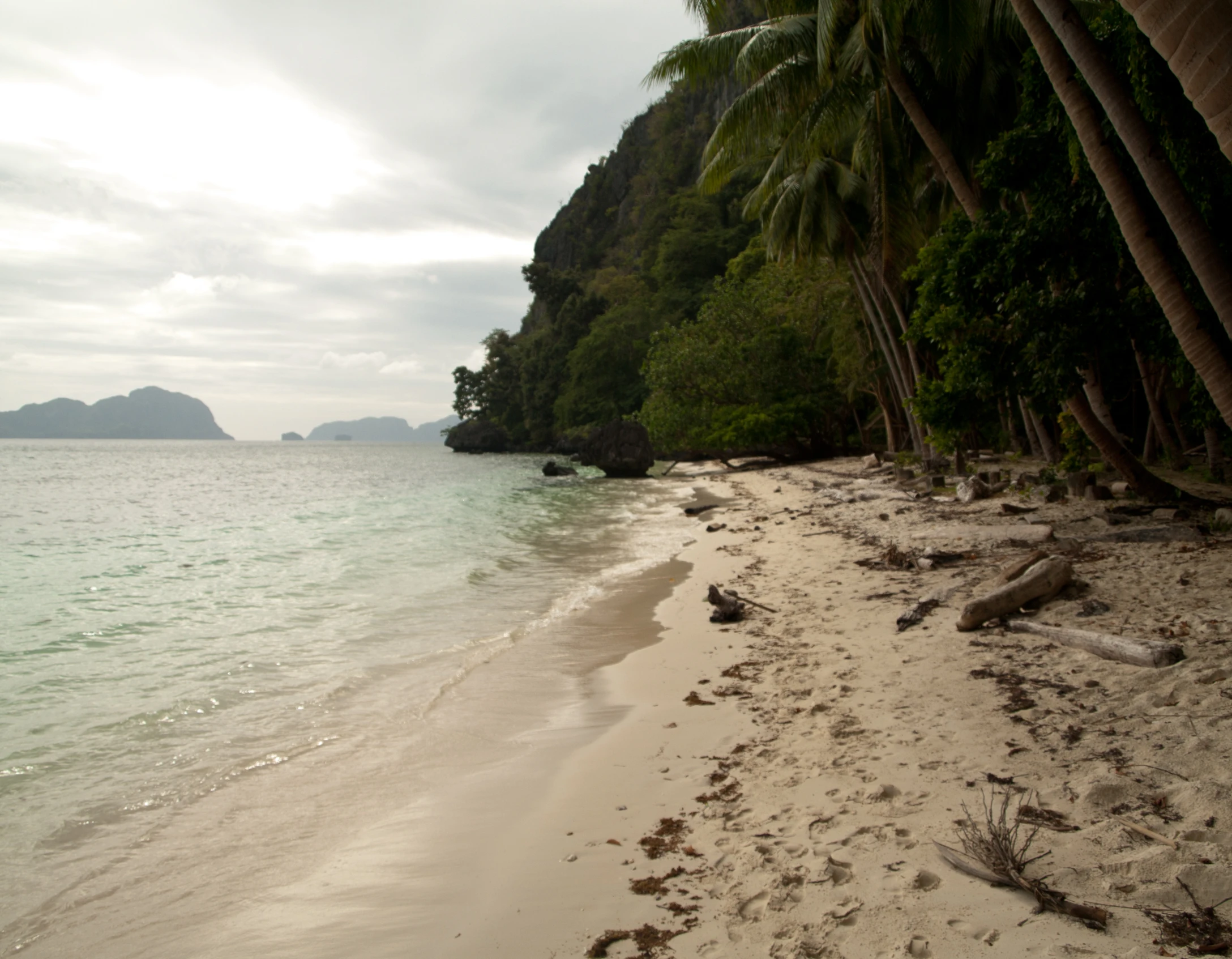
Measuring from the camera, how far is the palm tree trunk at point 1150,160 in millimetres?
5184

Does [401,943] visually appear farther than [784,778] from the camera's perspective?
No

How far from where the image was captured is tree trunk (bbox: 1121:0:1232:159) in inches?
108

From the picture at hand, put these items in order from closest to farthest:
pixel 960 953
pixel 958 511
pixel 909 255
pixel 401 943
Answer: pixel 960 953 < pixel 401 943 < pixel 958 511 < pixel 909 255

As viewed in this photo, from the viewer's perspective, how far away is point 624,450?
36.4 m

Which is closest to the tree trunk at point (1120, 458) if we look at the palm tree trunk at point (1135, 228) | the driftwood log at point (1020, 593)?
the palm tree trunk at point (1135, 228)

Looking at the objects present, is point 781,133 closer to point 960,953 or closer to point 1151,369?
point 1151,369

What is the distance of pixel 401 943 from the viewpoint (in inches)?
108

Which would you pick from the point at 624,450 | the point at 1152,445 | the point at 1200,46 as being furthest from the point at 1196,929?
the point at 624,450

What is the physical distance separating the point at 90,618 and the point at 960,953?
402 inches

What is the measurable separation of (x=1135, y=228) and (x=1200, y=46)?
398cm

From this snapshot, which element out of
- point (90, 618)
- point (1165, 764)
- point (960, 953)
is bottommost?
point (90, 618)

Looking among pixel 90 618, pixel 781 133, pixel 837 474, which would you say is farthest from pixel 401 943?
pixel 837 474

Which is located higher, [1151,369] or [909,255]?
[909,255]

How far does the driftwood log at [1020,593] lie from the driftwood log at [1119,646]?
452 millimetres
